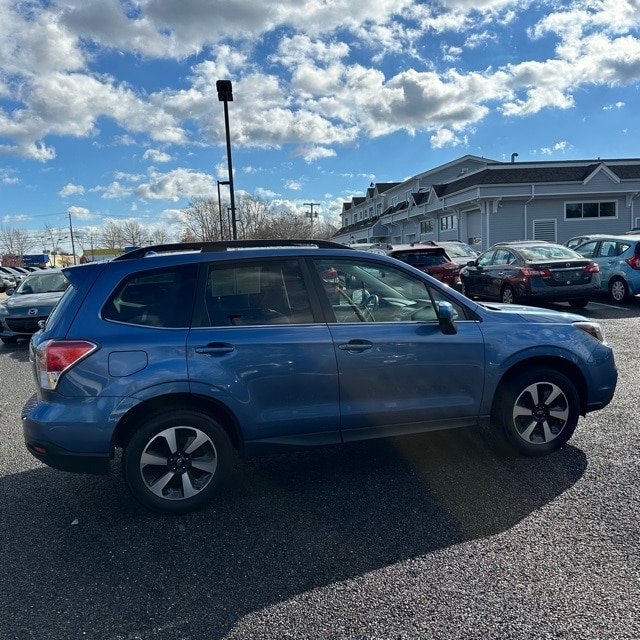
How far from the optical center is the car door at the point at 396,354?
3551mm

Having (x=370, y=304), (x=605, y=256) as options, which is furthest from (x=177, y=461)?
(x=605, y=256)

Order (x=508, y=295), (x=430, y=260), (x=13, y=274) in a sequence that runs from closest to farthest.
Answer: (x=508, y=295) < (x=430, y=260) < (x=13, y=274)

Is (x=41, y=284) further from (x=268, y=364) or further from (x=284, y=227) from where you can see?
(x=284, y=227)

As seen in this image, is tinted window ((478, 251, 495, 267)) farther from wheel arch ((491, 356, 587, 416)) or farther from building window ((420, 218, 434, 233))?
building window ((420, 218, 434, 233))

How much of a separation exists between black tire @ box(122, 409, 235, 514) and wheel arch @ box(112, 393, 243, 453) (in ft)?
0.16

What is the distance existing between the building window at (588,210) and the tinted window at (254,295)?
29212mm

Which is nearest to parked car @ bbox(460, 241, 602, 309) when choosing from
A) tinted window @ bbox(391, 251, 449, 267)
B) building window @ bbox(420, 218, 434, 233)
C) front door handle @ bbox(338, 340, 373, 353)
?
tinted window @ bbox(391, 251, 449, 267)

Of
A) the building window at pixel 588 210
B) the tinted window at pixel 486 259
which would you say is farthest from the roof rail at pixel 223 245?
the building window at pixel 588 210

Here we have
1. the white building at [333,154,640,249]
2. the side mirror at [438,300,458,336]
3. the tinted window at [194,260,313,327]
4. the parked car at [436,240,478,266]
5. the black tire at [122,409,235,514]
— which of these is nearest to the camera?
the black tire at [122,409,235,514]

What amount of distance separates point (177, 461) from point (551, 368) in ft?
9.68

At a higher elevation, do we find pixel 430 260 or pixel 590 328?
pixel 430 260

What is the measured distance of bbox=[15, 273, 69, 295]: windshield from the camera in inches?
457

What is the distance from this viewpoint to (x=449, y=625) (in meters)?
2.30

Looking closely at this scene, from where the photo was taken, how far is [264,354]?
3.35 metres
